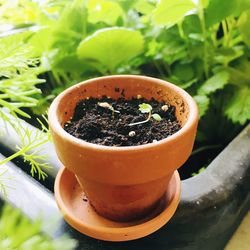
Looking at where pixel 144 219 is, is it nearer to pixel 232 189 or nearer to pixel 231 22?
pixel 232 189

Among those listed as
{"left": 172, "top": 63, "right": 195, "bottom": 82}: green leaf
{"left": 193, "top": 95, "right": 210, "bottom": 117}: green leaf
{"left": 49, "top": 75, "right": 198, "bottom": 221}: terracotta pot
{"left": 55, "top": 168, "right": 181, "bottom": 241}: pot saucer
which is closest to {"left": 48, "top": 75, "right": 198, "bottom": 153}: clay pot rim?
{"left": 49, "top": 75, "right": 198, "bottom": 221}: terracotta pot

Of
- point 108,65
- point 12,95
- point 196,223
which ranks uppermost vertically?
point 12,95

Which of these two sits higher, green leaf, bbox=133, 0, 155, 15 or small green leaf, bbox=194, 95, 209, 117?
green leaf, bbox=133, 0, 155, 15

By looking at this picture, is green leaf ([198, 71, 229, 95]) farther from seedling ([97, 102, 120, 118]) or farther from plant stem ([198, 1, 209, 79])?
seedling ([97, 102, 120, 118])

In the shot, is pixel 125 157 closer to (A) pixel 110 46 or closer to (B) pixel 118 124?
(B) pixel 118 124

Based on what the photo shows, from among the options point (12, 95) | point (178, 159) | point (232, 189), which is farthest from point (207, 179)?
point (12, 95)
